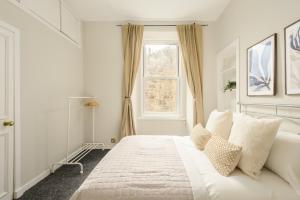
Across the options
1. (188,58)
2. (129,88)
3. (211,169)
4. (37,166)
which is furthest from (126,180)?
(188,58)

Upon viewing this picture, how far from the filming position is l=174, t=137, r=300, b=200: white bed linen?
1.24 metres

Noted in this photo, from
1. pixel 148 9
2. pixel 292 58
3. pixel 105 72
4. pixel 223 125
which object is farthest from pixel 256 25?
pixel 105 72

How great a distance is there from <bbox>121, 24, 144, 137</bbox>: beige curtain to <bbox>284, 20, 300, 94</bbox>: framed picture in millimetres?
2658

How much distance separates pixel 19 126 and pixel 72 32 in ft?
6.74

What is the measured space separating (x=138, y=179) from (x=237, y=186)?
2.19ft

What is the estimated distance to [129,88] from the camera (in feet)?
13.0

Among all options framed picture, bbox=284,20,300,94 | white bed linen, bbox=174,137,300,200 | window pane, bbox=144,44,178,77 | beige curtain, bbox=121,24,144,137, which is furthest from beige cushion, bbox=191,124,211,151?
window pane, bbox=144,44,178,77

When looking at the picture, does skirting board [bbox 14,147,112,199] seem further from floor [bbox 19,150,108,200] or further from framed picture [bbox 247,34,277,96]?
framed picture [bbox 247,34,277,96]

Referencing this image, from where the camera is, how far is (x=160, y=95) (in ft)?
14.3

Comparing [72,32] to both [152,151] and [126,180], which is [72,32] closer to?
[152,151]

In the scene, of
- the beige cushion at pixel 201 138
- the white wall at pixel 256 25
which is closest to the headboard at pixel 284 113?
the white wall at pixel 256 25

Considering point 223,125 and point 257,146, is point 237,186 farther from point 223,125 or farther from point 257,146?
point 223,125

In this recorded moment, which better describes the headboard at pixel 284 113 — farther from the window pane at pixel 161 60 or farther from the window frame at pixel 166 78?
the window pane at pixel 161 60

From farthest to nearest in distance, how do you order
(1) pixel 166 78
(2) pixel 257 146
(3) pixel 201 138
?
(1) pixel 166 78, (3) pixel 201 138, (2) pixel 257 146
